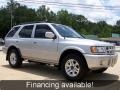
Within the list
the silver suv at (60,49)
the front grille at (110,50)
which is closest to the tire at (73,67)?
the silver suv at (60,49)

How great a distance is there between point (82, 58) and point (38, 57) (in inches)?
82.9

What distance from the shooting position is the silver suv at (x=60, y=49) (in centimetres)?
879

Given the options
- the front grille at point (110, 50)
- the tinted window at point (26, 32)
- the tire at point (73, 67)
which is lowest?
the tire at point (73, 67)

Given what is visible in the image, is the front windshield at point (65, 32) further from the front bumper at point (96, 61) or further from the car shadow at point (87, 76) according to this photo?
the front bumper at point (96, 61)

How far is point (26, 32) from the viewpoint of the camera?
11.4 m

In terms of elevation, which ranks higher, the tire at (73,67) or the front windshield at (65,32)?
the front windshield at (65,32)

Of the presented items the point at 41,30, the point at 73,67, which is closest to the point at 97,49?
the point at 73,67

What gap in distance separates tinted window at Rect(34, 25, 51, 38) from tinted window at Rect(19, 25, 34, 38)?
41 cm

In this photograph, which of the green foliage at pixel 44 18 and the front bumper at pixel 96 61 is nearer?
the front bumper at pixel 96 61

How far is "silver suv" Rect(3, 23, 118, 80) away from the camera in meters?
8.79

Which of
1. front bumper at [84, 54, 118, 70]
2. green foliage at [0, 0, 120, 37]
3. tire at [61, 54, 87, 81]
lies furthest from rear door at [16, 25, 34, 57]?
green foliage at [0, 0, 120, 37]

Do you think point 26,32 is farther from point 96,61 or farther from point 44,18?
point 44,18

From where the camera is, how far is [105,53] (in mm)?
8945

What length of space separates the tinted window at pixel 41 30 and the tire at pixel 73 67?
151 centimetres
